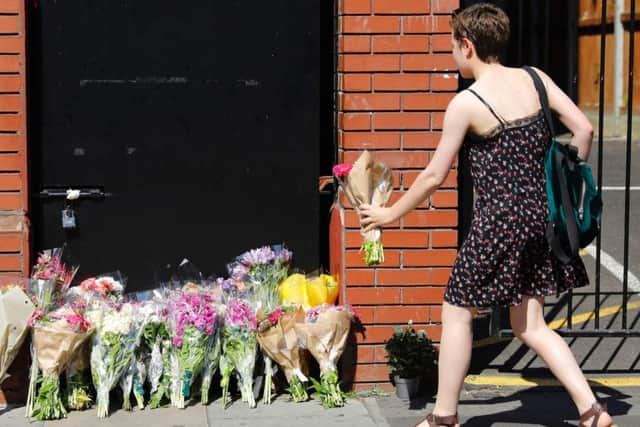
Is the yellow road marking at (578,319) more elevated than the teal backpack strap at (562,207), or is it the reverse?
the teal backpack strap at (562,207)

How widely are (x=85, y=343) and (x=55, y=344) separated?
17cm

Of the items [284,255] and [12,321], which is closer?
[12,321]

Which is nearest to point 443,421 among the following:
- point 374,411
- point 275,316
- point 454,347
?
point 454,347

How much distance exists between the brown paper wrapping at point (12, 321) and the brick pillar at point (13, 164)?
0.19 m

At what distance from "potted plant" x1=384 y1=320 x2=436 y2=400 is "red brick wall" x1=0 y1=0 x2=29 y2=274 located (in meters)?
1.80

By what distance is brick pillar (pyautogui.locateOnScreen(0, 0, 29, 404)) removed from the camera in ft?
18.3

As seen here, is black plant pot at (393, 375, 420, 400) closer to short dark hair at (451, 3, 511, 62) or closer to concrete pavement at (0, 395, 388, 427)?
concrete pavement at (0, 395, 388, 427)

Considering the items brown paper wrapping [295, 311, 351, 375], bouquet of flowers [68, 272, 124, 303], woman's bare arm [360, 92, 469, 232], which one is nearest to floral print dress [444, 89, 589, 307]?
woman's bare arm [360, 92, 469, 232]

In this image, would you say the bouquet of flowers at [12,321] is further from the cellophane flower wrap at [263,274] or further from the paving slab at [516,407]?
the paving slab at [516,407]

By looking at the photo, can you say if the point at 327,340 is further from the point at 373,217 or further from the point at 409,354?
the point at 373,217

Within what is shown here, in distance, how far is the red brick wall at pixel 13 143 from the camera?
558 cm

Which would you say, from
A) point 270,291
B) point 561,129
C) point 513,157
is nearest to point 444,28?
point 513,157

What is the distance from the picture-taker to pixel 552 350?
4938mm

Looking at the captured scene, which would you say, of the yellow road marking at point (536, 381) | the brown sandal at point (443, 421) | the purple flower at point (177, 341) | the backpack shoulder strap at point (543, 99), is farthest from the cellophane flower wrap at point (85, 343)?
the backpack shoulder strap at point (543, 99)
